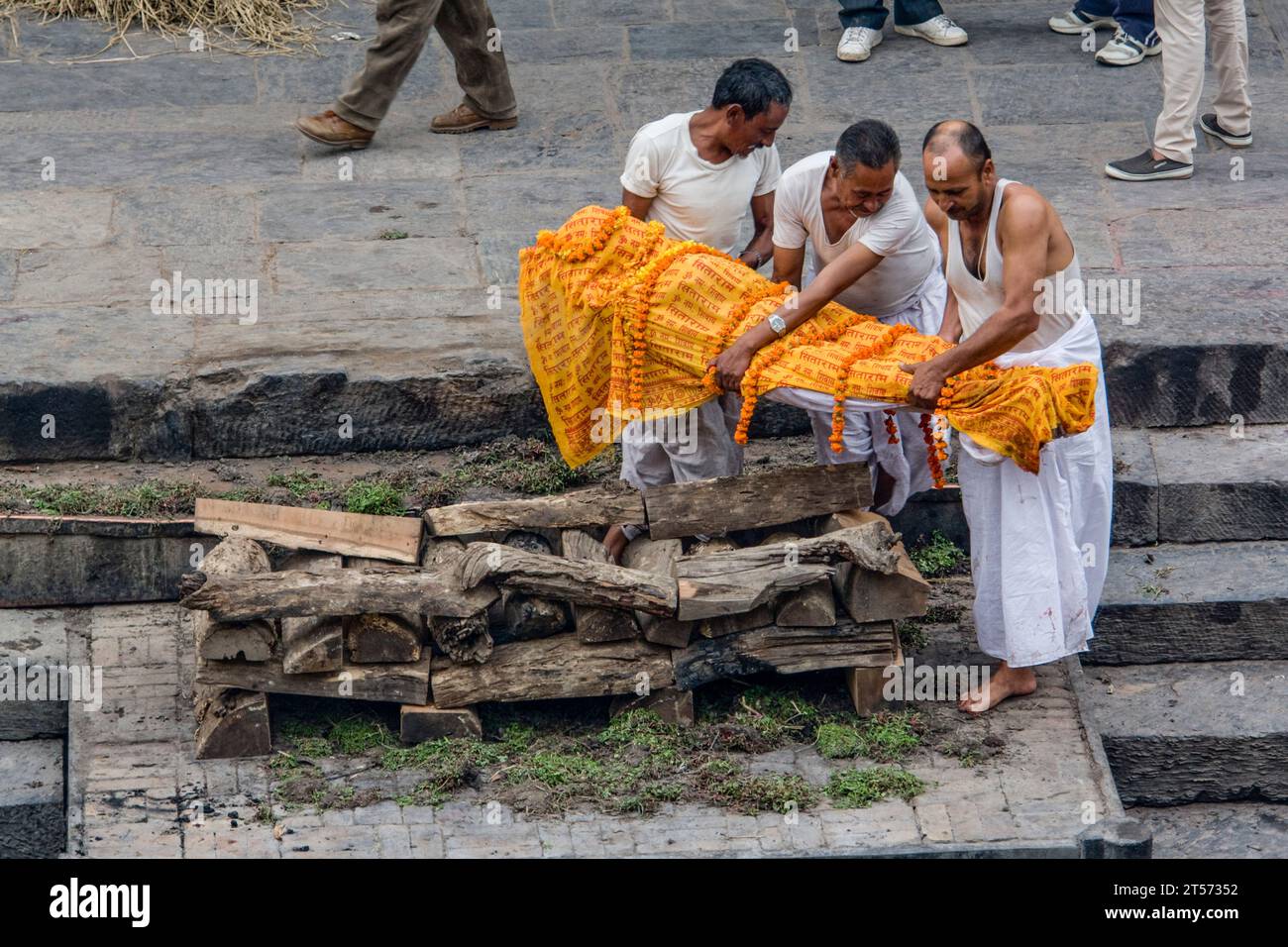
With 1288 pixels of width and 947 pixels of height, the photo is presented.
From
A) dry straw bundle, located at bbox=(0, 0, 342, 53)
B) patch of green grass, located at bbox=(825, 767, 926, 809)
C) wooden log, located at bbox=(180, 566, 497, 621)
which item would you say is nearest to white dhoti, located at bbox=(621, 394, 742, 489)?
wooden log, located at bbox=(180, 566, 497, 621)

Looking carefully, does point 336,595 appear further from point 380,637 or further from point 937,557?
point 937,557

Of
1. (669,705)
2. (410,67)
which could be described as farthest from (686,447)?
(410,67)

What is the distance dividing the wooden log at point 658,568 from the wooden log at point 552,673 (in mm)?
65

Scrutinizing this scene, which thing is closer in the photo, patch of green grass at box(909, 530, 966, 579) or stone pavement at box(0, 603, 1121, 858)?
stone pavement at box(0, 603, 1121, 858)

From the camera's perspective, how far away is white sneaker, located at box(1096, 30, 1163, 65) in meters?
8.90

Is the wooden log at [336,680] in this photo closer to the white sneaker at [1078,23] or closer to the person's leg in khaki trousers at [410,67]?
the person's leg in khaki trousers at [410,67]

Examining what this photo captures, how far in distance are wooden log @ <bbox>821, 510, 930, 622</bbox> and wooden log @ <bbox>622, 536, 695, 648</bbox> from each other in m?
0.48

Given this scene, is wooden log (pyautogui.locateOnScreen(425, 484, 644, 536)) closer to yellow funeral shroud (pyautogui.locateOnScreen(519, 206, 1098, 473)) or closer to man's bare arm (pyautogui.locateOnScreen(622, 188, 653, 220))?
yellow funeral shroud (pyautogui.locateOnScreen(519, 206, 1098, 473))

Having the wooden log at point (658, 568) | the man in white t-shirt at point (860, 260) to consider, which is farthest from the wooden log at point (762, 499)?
the man in white t-shirt at point (860, 260)

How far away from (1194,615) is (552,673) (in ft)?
7.10

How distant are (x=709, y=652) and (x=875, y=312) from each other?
1209 mm

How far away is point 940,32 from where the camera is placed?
360 inches

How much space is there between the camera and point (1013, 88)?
8.70 m

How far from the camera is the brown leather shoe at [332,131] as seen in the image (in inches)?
315
